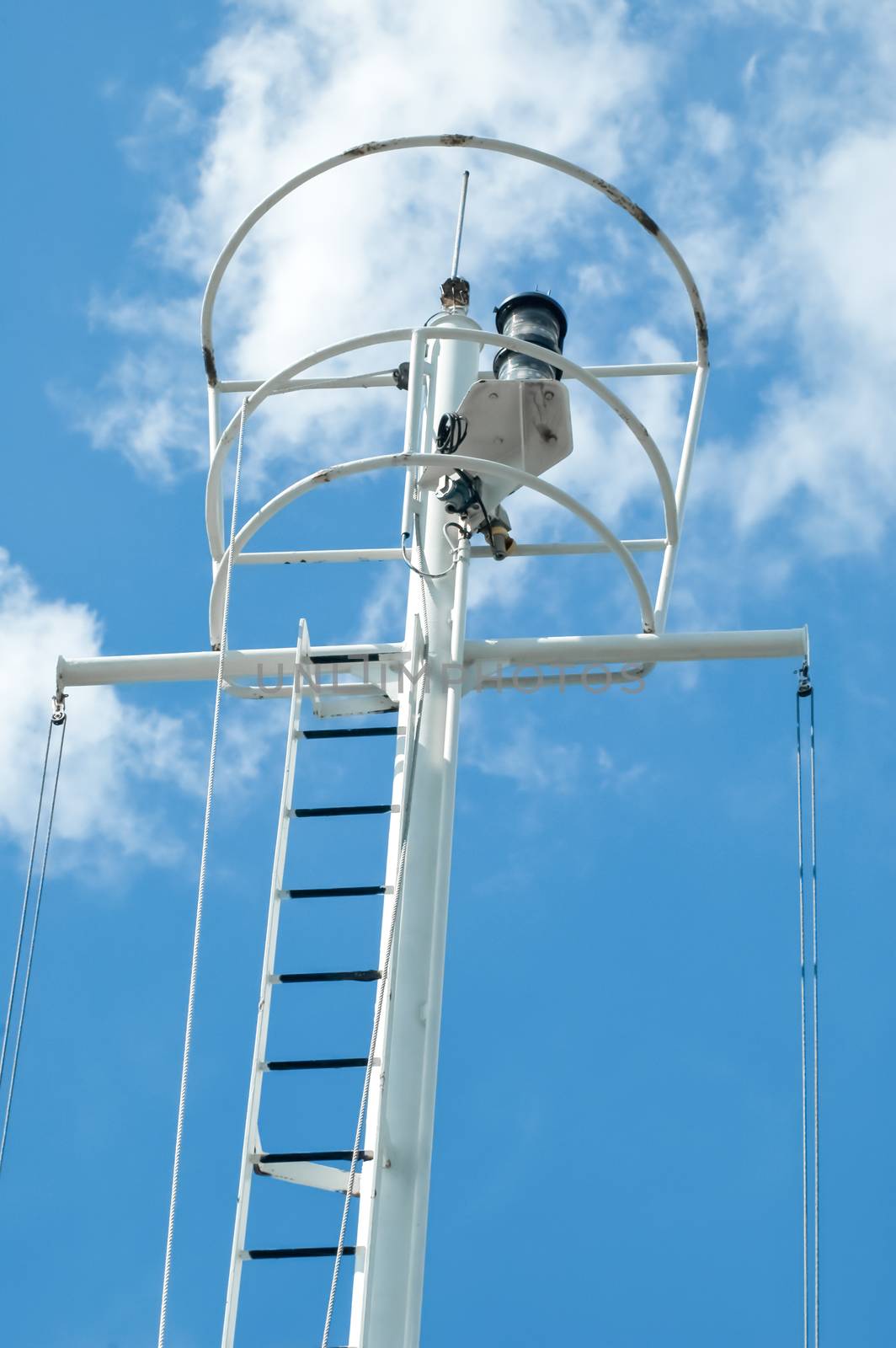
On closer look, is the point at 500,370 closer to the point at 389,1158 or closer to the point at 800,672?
the point at 800,672

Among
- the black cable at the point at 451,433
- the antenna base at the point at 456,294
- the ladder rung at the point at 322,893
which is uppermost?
the antenna base at the point at 456,294

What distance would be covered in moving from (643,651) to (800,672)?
72 cm

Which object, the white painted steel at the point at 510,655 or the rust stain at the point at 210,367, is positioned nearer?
the white painted steel at the point at 510,655

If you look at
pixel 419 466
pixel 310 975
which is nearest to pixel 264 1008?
pixel 310 975

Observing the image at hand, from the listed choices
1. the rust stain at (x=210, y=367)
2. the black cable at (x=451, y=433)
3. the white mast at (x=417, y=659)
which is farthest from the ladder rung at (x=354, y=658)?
the rust stain at (x=210, y=367)

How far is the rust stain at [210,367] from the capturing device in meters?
9.91

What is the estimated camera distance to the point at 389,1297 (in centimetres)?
721

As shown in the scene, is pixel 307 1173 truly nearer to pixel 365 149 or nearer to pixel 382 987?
pixel 382 987

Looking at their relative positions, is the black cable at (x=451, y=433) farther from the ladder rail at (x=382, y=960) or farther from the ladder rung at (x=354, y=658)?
the ladder rung at (x=354, y=658)

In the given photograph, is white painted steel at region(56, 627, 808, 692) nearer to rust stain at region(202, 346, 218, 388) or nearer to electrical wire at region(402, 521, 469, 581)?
electrical wire at region(402, 521, 469, 581)

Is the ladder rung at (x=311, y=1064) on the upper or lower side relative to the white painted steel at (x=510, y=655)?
lower

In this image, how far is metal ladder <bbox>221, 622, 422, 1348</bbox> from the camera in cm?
733

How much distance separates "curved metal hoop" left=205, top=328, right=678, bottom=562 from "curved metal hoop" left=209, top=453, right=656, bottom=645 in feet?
0.80

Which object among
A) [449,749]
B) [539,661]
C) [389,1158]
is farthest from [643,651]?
[389,1158]
